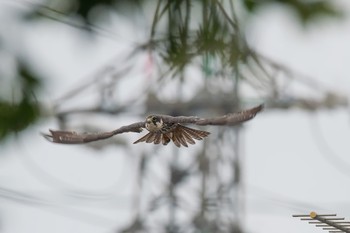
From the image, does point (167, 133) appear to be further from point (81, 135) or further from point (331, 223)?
point (331, 223)

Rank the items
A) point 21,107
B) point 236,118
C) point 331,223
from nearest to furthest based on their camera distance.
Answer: point 236,118, point 21,107, point 331,223

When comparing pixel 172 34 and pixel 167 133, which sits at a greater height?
pixel 172 34

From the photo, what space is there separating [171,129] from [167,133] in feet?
0.08

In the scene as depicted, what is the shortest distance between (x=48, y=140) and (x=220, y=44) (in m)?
0.59

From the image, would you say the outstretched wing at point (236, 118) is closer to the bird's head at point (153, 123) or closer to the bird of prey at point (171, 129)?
the bird of prey at point (171, 129)

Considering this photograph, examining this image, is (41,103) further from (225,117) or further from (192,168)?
(192,168)

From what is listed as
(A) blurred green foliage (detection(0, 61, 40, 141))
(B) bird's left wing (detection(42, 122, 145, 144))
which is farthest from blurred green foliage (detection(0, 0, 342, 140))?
(B) bird's left wing (detection(42, 122, 145, 144))

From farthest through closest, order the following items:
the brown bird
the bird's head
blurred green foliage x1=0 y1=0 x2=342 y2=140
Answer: the bird's head < the brown bird < blurred green foliage x1=0 y1=0 x2=342 y2=140

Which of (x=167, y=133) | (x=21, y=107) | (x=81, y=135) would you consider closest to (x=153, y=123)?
(x=167, y=133)

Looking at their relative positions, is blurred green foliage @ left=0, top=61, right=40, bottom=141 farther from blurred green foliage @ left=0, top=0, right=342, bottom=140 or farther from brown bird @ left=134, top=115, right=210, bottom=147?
brown bird @ left=134, top=115, right=210, bottom=147

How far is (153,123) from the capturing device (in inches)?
169

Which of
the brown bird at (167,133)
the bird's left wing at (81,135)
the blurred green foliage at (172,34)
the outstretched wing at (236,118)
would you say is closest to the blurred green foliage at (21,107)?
the blurred green foliage at (172,34)

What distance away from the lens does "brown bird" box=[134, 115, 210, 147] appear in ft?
13.6

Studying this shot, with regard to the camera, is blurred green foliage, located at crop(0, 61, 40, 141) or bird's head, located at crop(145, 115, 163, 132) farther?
bird's head, located at crop(145, 115, 163, 132)
